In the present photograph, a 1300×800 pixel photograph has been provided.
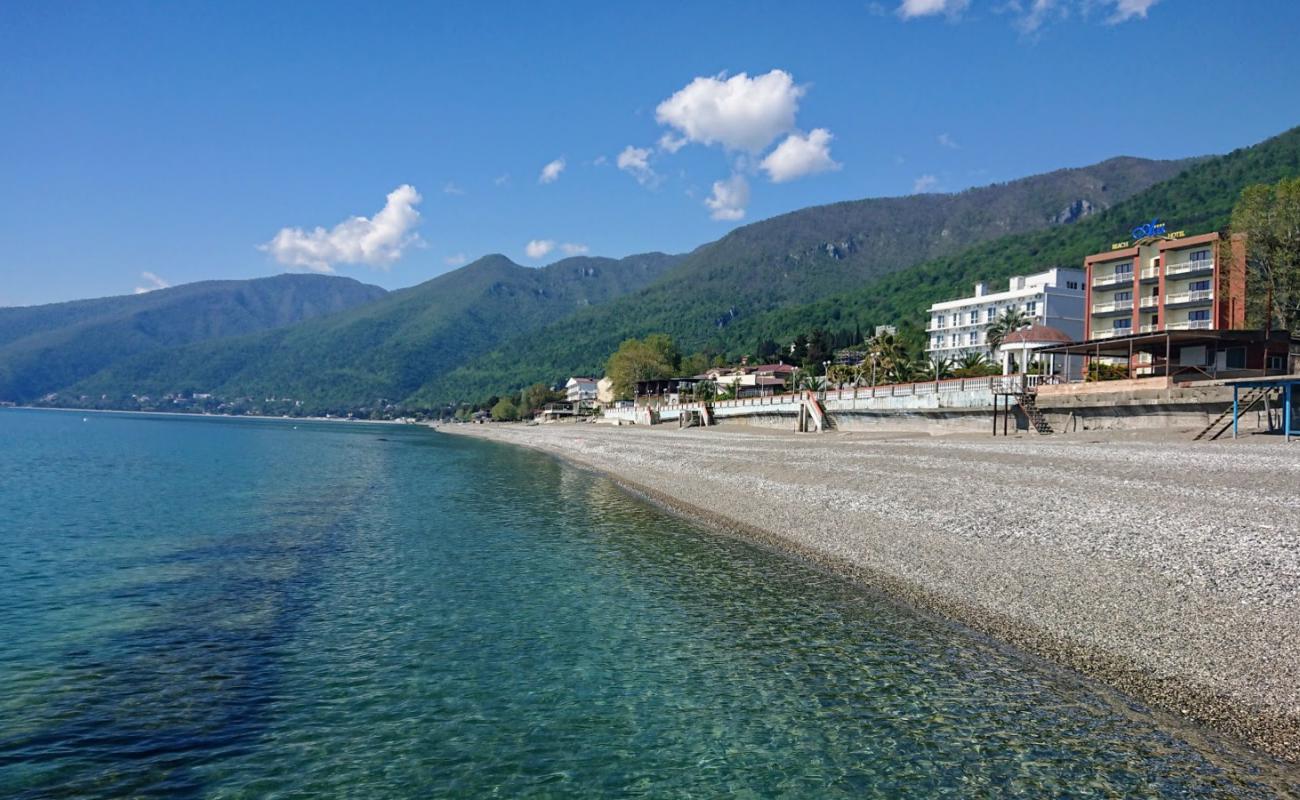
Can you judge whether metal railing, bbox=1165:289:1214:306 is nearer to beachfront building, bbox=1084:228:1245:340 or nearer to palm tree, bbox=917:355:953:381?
beachfront building, bbox=1084:228:1245:340

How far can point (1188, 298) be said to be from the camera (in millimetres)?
67438

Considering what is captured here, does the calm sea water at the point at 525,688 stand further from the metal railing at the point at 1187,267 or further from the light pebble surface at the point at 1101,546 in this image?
the metal railing at the point at 1187,267

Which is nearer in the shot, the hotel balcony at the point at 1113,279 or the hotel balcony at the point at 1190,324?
the hotel balcony at the point at 1190,324

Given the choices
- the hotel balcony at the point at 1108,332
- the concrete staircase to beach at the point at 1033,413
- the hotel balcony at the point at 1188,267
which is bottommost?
the concrete staircase to beach at the point at 1033,413

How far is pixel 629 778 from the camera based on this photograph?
27.9 ft

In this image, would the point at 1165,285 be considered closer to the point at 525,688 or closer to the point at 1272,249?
the point at 1272,249

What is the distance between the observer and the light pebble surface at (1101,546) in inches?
416

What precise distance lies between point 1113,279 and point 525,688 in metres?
80.5

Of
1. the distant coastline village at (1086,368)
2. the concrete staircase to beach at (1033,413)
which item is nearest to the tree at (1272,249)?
the distant coastline village at (1086,368)

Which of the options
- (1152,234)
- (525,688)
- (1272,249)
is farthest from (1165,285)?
(525,688)

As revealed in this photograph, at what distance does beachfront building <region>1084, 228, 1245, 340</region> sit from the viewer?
62138mm

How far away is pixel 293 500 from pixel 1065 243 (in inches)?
7752

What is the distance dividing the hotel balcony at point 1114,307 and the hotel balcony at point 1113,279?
180 centimetres

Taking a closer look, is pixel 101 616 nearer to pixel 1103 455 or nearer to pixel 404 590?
pixel 404 590
